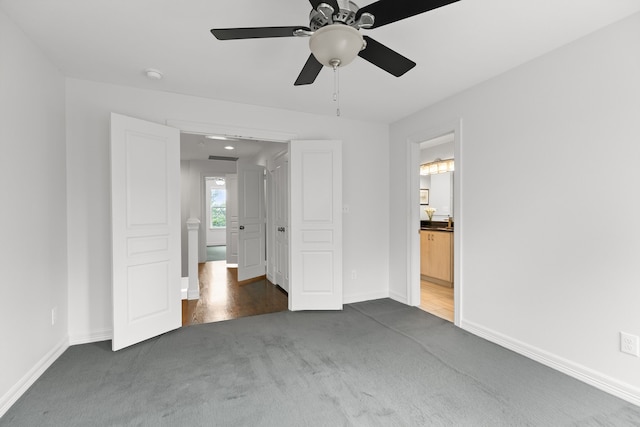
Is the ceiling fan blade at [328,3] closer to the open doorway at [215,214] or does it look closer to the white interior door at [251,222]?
the white interior door at [251,222]

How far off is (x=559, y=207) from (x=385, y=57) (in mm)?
1780

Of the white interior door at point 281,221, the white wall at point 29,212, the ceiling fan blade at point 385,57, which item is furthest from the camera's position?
the white interior door at point 281,221

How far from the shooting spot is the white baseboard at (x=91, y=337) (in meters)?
2.78

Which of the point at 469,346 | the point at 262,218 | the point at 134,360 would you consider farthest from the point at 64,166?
the point at 469,346

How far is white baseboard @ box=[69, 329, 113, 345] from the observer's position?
109 inches

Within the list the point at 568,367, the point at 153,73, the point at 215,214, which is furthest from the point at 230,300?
the point at 215,214

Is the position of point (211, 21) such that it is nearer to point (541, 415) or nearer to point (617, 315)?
point (541, 415)

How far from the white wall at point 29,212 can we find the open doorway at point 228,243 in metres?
1.32

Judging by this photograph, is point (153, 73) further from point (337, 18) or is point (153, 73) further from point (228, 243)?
point (228, 243)

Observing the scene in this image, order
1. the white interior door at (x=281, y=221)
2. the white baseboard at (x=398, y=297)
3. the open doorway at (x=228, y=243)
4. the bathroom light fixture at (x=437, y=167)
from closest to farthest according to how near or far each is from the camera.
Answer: the open doorway at (x=228, y=243), the white baseboard at (x=398, y=297), the white interior door at (x=281, y=221), the bathroom light fixture at (x=437, y=167)

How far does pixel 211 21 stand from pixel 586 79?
8.54ft

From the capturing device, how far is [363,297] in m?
4.11

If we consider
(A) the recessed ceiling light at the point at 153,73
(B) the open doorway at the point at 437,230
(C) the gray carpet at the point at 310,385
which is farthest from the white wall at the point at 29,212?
(B) the open doorway at the point at 437,230

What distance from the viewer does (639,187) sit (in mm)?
1948
